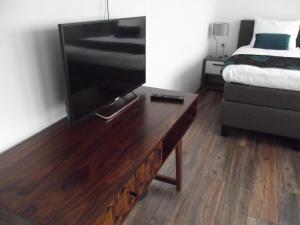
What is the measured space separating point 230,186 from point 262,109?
918 millimetres

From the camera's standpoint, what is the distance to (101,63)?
1233mm

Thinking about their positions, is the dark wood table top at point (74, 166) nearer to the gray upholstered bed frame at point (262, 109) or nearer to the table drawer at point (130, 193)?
the table drawer at point (130, 193)

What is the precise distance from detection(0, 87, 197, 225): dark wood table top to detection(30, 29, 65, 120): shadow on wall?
0.42 feet

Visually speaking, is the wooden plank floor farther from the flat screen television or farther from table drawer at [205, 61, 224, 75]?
table drawer at [205, 61, 224, 75]

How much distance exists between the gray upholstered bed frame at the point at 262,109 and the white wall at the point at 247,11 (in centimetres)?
211

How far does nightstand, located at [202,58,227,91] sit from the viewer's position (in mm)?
3936

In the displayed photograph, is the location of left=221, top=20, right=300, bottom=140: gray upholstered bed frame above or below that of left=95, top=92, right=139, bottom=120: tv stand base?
below

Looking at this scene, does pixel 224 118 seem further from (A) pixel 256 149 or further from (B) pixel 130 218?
(B) pixel 130 218

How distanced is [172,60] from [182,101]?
50.0 inches

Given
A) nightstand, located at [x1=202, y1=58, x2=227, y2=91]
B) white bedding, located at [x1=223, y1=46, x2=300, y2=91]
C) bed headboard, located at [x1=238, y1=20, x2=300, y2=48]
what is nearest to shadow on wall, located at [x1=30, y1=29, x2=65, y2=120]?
white bedding, located at [x1=223, y1=46, x2=300, y2=91]

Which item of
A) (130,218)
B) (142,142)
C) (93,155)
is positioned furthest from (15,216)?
(130,218)

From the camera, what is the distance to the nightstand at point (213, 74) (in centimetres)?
394

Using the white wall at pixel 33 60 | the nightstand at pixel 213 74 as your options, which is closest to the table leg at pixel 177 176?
the white wall at pixel 33 60

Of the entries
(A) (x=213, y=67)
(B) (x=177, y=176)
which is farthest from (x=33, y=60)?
(A) (x=213, y=67)
